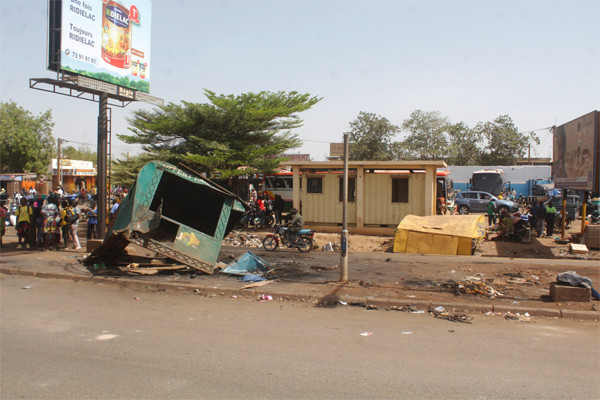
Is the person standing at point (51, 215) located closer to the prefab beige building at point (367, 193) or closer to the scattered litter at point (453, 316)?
the prefab beige building at point (367, 193)

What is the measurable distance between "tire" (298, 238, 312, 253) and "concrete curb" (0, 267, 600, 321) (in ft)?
19.6

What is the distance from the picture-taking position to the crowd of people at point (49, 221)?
1385 centimetres

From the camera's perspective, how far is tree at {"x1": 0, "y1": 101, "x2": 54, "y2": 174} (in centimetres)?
4803

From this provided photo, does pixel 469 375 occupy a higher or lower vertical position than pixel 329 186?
lower

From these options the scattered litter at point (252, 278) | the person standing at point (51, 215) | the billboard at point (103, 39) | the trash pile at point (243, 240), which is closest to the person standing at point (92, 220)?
the person standing at point (51, 215)

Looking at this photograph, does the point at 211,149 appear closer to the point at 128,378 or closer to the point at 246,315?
the point at 246,315

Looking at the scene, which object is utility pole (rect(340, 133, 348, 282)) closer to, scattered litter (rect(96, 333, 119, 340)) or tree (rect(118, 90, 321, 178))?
scattered litter (rect(96, 333, 119, 340))

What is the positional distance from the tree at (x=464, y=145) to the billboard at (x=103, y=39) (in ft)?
150

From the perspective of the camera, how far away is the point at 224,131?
21.8 m

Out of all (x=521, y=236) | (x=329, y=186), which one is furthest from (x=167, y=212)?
(x=521, y=236)

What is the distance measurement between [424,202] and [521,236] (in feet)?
13.3

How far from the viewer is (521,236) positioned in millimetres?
17281

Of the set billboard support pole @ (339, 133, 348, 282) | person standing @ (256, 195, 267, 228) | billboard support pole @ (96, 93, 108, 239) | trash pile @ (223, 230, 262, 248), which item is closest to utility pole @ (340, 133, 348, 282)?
billboard support pole @ (339, 133, 348, 282)

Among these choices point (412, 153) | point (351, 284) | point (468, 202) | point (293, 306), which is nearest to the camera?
point (293, 306)
